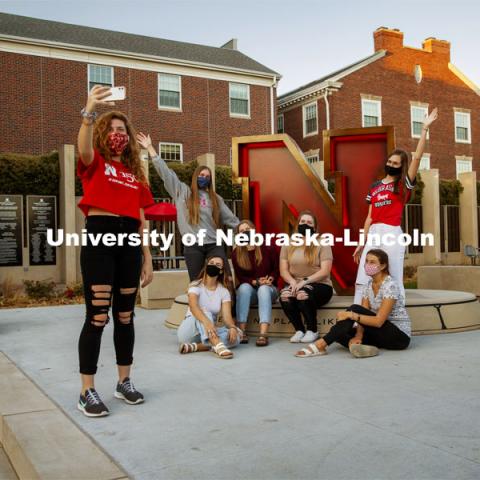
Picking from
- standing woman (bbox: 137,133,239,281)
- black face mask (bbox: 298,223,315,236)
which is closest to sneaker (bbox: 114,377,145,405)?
standing woman (bbox: 137,133,239,281)

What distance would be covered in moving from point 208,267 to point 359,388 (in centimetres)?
228

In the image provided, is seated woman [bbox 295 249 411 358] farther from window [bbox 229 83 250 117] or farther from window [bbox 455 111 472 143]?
window [bbox 455 111 472 143]

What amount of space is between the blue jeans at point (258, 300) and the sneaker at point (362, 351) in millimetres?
1216

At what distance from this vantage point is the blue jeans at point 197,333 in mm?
5879

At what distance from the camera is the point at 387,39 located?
30766 mm

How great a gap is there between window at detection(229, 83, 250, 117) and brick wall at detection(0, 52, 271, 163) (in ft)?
0.82

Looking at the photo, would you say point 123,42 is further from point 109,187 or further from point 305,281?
point 109,187

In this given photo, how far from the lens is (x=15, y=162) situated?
17.3 m

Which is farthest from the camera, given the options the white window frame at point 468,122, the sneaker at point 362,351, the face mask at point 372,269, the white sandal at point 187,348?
the white window frame at point 468,122

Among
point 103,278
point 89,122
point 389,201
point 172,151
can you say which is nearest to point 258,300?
point 389,201

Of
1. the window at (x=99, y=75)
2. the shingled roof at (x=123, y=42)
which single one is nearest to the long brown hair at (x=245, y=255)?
the window at (x=99, y=75)

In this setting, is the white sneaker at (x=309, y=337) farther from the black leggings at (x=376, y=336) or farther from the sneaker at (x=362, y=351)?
the sneaker at (x=362, y=351)

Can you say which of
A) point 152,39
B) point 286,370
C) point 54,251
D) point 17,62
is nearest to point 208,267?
point 286,370

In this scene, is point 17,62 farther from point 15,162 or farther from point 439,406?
point 439,406
